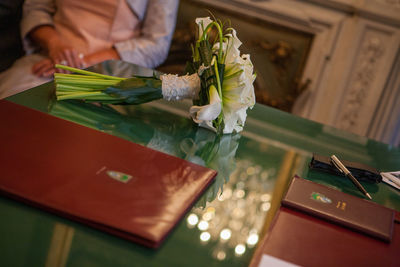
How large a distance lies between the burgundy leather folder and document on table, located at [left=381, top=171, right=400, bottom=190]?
0.63 feet

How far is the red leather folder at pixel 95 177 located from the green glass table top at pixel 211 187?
16mm

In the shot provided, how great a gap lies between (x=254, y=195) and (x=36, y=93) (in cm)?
53

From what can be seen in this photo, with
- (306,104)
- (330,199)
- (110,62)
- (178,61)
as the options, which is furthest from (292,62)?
(330,199)

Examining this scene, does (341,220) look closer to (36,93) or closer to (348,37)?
(36,93)

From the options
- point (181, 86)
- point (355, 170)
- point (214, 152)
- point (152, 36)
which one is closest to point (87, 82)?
point (181, 86)

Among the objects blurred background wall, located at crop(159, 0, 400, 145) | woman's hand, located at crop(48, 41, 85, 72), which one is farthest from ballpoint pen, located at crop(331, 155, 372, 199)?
blurred background wall, located at crop(159, 0, 400, 145)

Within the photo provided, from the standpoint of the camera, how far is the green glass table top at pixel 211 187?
518 mm

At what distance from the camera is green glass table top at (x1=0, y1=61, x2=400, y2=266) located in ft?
1.70

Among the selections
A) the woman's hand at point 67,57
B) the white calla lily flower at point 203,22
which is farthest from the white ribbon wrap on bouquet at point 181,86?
the woman's hand at point 67,57

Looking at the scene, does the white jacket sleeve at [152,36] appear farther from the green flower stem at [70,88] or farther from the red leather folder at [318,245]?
the red leather folder at [318,245]

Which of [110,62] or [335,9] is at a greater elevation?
[335,9]

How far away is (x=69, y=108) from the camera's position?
92 centimetres

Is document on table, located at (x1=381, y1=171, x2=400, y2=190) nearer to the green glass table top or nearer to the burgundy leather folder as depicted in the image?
the green glass table top

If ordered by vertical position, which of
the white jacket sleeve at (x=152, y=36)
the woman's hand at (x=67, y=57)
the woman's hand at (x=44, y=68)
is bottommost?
the woman's hand at (x=44, y=68)
